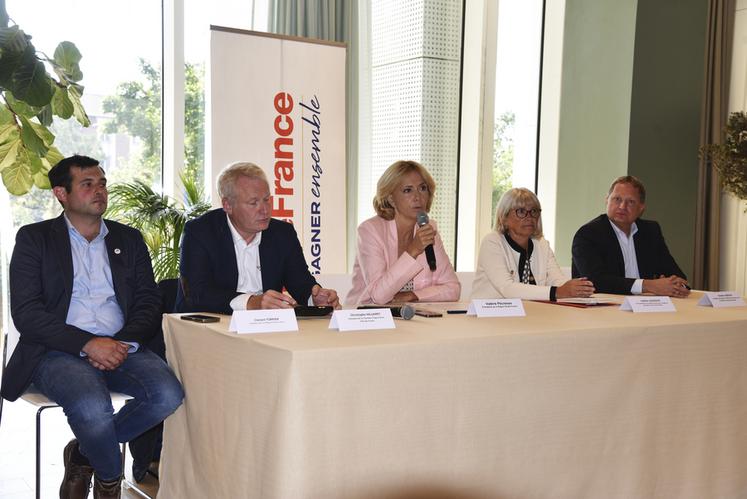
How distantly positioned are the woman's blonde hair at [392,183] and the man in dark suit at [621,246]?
0.95 meters

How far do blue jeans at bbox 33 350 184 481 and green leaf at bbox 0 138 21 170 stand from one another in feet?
2.14

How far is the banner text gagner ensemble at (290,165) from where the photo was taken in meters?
4.77

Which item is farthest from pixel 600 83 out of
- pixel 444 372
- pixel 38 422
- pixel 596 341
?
pixel 38 422

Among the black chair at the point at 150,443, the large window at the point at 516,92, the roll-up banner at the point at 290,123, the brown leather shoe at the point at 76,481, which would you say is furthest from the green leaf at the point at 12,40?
the large window at the point at 516,92

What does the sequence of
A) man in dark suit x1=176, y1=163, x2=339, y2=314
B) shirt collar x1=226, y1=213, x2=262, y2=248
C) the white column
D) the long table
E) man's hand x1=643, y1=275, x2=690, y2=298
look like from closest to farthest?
the long table < man in dark suit x1=176, y1=163, x2=339, y2=314 < shirt collar x1=226, y1=213, x2=262, y2=248 < man's hand x1=643, y1=275, x2=690, y2=298 < the white column

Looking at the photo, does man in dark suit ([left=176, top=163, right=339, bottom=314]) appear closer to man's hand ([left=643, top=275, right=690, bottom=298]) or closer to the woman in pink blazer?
the woman in pink blazer

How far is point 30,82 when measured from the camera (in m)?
2.07

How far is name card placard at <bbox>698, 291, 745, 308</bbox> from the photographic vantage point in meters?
3.02

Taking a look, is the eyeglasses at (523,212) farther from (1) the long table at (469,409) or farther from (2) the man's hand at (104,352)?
(2) the man's hand at (104,352)

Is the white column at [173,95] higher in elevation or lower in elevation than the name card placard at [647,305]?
higher

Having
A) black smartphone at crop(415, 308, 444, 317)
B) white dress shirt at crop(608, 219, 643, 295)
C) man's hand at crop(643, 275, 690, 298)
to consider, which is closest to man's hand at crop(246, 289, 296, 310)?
black smartphone at crop(415, 308, 444, 317)

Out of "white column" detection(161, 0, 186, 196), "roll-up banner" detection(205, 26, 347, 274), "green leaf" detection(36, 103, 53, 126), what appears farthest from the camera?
"white column" detection(161, 0, 186, 196)

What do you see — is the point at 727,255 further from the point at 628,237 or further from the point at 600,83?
the point at 628,237

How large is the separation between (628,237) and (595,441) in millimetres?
1807
